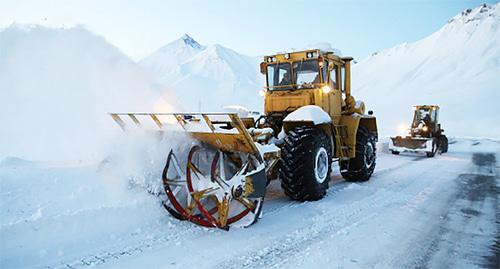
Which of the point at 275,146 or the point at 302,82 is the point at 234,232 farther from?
the point at 302,82

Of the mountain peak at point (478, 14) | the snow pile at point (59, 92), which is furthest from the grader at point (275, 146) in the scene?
the mountain peak at point (478, 14)

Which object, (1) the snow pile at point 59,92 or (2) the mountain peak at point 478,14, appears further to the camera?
(2) the mountain peak at point 478,14

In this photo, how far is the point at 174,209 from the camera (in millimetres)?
4449

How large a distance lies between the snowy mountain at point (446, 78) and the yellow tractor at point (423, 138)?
16.5 metres

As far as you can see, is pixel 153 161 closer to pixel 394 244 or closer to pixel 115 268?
pixel 115 268

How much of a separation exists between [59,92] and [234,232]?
7721 mm

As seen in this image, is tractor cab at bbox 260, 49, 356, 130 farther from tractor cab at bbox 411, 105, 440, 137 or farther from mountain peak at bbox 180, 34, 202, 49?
mountain peak at bbox 180, 34, 202, 49

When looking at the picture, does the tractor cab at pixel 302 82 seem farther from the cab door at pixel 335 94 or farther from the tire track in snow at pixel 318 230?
the tire track in snow at pixel 318 230

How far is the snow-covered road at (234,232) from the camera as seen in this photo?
129 inches

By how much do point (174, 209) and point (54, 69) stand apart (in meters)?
7.67

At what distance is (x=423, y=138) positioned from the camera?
44.9 feet

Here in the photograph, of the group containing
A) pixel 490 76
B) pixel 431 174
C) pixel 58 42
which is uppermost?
pixel 490 76

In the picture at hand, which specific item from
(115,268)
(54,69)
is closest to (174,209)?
(115,268)

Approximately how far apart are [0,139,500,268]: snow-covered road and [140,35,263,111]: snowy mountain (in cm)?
3126
